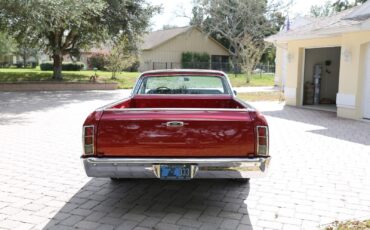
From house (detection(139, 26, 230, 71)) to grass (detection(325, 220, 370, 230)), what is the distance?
40.0m

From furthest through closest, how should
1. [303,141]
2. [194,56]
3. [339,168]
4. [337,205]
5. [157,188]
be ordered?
[194,56], [303,141], [339,168], [157,188], [337,205]

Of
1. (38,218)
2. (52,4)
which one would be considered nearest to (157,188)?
(38,218)

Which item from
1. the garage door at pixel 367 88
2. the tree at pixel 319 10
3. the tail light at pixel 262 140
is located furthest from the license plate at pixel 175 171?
the tree at pixel 319 10

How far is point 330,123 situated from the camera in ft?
37.3

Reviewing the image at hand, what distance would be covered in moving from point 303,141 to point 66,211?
5.84 m

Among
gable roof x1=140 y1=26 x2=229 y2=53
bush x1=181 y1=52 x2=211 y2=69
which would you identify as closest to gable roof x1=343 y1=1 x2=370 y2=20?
bush x1=181 y1=52 x2=211 y2=69

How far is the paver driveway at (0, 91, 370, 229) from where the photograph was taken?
4.24 m

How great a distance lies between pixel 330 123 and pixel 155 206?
8.19 metres

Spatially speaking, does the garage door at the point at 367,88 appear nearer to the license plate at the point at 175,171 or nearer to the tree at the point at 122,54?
the license plate at the point at 175,171

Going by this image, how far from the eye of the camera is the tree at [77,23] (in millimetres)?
13680

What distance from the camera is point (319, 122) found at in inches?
456

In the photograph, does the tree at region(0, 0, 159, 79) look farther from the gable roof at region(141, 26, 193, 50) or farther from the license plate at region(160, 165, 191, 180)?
the gable roof at region(141, 26, 193, 50)

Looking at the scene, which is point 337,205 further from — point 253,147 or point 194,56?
point 194,56

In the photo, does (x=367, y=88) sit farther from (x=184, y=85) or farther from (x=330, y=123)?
(x=184, y=85)
